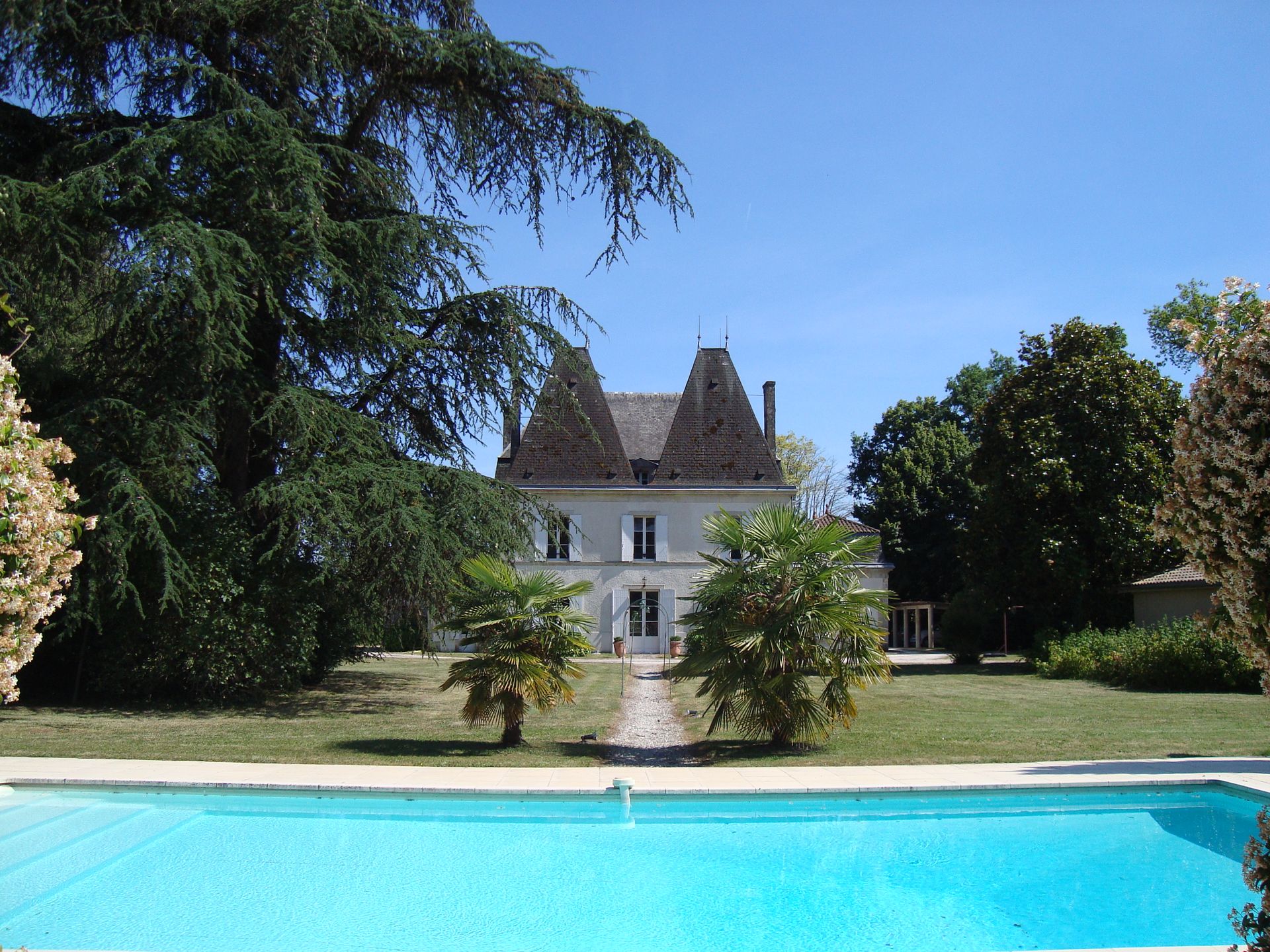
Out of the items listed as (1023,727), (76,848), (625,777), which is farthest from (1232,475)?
(1023,727)

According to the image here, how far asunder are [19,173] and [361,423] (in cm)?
706

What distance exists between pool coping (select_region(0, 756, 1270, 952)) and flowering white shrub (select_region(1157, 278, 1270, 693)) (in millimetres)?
5029

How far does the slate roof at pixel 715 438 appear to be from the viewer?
115ft

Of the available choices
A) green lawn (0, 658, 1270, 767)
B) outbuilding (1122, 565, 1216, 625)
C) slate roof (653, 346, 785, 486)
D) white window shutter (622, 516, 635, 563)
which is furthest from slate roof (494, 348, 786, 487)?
green lawn (0, 658, 1270, 767)

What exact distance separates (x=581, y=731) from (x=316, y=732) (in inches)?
145

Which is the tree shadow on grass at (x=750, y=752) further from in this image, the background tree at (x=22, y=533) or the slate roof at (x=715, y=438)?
the slate roof at (x=715, y=438)

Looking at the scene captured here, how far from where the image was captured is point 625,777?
9.22 metres

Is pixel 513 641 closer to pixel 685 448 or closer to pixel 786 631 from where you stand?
pixel 786 631

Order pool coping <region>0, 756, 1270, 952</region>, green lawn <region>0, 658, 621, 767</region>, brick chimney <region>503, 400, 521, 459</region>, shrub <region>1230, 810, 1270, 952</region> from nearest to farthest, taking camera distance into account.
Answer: shrub <region>1230, 810, 1270, 952</region>, pool coping <region>0, 756, 1270, 952</region>, green lawn <region>0, 658, 621, 767</region>, brick chimney <region>503, 400, 521, 459</region>

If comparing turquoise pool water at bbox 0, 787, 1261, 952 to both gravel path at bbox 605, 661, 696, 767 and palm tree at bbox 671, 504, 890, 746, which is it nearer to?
palm tree at bbox 671, 504, 890, 746

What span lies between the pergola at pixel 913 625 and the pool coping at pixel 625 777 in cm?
3568

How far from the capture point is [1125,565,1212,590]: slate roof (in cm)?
2356

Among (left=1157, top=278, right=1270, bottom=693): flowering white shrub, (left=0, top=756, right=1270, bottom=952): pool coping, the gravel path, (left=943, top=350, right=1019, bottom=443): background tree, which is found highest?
(left=943, top=350, right=1019, bottom=443): background tree

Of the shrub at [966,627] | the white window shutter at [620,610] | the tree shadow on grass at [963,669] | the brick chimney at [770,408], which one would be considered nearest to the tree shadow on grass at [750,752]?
the tree shadow on grass at [963,669]
